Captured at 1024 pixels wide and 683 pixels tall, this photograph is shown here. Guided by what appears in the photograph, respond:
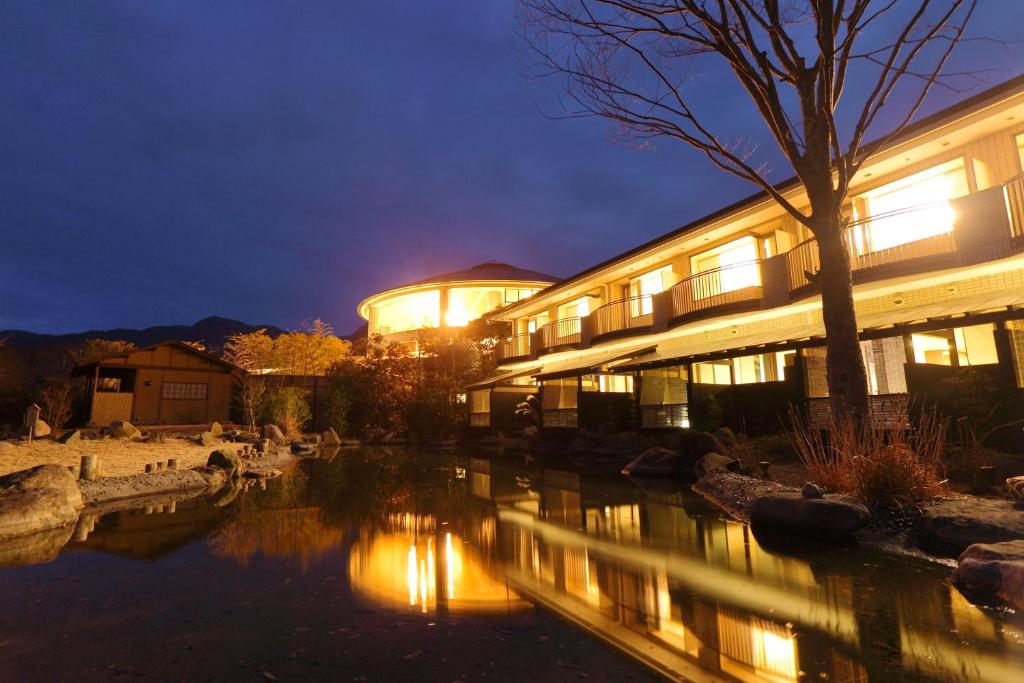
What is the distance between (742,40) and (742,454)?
7.33 meters

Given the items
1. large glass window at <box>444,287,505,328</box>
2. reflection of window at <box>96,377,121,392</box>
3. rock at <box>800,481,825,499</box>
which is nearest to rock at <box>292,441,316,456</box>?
reflection of window at <box>96,377,121,392</box>

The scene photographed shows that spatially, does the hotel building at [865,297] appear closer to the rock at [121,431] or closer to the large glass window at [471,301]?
the rock at [121,431]

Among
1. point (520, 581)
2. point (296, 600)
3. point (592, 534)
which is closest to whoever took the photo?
point (296, 600)

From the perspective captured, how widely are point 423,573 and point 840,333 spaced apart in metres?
6.68

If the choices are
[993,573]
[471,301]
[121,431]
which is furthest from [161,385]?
[993,573]

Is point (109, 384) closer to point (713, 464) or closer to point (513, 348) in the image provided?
point (513, 348)

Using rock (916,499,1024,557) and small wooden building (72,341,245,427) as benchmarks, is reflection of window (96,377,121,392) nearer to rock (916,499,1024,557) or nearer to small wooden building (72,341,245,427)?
small wooden building (72,341,245,427)

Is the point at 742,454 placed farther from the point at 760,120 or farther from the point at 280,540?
the point at 280,540

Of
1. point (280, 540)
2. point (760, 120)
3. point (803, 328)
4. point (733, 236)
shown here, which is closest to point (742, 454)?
point (803, 328)

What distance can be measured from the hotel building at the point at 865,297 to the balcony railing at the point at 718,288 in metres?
0.05

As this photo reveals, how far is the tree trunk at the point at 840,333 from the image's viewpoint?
6992mm

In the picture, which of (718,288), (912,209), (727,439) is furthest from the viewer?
(718,288)

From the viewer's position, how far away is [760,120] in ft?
29.6

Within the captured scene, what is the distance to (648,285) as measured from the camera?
21.5 meters
